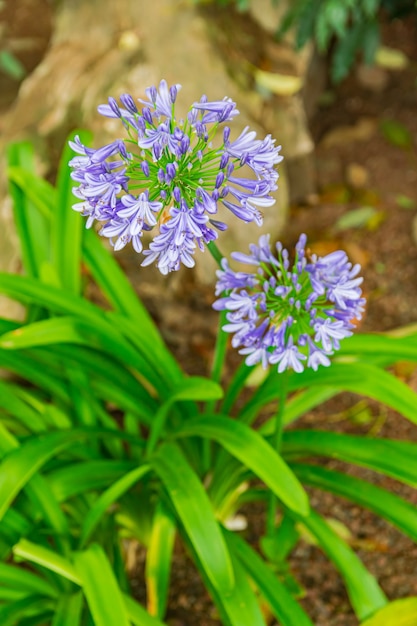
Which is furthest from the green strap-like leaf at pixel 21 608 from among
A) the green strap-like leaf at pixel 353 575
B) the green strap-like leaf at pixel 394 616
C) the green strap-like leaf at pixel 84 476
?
the green strap-like leaf at pixel 394 616

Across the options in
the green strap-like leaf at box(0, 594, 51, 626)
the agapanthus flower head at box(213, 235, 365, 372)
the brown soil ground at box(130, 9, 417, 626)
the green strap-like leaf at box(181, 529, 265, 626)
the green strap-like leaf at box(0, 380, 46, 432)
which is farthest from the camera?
the brown soil ground at box(130, 9, 417, 626)

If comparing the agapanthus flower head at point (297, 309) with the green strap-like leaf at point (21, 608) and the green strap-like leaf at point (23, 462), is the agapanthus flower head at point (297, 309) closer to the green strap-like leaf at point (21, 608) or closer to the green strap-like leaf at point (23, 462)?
the green strap-like leaf at point (23, 462)

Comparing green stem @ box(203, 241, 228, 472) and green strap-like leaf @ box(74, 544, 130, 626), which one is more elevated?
green stem @ box(203, 241, 228, 472)

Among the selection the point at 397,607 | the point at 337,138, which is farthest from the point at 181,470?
the point at 337,138

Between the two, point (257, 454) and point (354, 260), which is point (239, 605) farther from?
point (354, 260)

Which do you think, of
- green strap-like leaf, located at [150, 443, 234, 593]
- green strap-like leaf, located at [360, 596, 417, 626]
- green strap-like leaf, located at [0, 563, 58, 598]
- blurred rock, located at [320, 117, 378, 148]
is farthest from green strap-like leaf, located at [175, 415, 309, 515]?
blurred rock, located at [320, 117, 378, 148]

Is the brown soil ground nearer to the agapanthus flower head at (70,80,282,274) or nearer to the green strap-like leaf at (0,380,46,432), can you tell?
the green strap-like leaf at (0,380,46,432)

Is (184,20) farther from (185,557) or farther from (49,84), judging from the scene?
(185,557)
